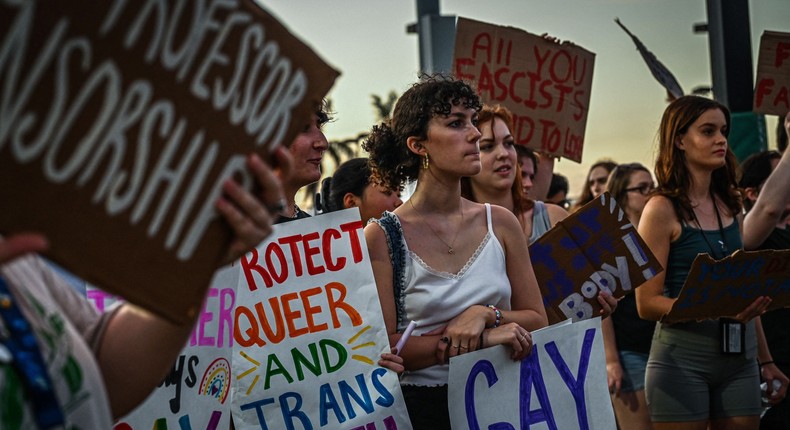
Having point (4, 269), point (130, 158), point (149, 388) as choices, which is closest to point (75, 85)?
point (130, 158)

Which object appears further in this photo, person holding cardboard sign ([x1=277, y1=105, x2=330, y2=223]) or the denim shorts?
the denim shorts

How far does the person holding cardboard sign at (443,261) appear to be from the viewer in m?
3.27

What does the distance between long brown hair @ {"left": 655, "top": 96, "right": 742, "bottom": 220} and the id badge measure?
0.54 metres

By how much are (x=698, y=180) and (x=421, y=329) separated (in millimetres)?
1819

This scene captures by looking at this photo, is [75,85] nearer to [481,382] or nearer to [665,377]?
[481,382]

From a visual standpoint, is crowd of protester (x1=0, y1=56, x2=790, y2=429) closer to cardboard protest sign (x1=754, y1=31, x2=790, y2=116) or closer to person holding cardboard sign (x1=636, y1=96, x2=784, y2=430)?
person holding cardboard sign (x1=636, y1=96, x2=784, y2=430)

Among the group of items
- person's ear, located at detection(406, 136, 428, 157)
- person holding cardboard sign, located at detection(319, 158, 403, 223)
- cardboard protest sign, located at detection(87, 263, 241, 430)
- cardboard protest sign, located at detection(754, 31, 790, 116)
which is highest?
cardboard protest sign, located at detection(754, 31, 790, 116)

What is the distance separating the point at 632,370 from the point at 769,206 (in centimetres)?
118

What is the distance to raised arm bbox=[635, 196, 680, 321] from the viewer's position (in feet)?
14.1

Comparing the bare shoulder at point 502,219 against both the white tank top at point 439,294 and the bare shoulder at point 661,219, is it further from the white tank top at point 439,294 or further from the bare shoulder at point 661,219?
the bare shoulder at point 661,219

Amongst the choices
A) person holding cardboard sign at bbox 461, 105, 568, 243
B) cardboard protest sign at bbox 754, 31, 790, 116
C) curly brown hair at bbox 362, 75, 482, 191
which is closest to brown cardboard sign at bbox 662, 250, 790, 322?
person holding cardboard sign at bbox 461, 105, 568, 243

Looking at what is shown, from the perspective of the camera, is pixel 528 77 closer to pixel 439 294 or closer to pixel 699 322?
pixel 699 322

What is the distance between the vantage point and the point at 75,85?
56.3 inches

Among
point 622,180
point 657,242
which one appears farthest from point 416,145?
point 622,180
